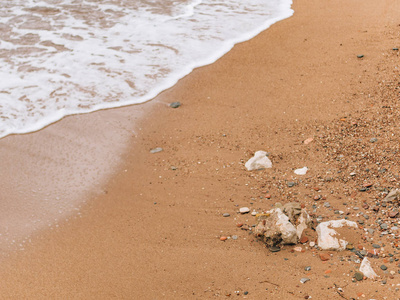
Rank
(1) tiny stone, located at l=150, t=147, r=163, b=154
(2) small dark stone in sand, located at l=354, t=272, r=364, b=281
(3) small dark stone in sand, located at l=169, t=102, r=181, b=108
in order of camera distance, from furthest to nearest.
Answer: (3) small dark stone in sand, located at l=169, t=102, r=181, b=108 < (1) tiny stone, located at l=150, t=147, r=163, b=154 < (2) small dark stone in sand, located at l=354, t=272, r=364, b=281

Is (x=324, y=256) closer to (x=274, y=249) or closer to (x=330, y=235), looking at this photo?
(x=330, y=235)

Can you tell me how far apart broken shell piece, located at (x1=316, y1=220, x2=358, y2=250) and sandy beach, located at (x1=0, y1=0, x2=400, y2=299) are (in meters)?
0.06

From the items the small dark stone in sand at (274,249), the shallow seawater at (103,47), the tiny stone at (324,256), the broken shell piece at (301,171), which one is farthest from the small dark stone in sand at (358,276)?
the shallow seawater at (103,47)

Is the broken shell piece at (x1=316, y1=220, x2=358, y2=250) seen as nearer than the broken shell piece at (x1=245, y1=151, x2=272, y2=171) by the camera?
Yes

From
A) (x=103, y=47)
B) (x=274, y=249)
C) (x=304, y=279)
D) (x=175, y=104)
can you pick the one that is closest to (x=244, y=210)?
(x=274, y=249)

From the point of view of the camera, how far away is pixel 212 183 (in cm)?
396

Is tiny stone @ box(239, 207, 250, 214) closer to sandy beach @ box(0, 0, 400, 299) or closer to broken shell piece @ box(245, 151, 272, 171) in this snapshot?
sandy beach @ box(0, 0, 400, 299)

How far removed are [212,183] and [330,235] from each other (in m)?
1.27

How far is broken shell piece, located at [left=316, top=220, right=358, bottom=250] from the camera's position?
9.94 feet

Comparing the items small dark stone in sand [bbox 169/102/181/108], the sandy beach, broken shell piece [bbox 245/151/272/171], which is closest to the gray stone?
small dark stone in sand [bbox 169/102/181/108]

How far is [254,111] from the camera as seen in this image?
198 inches

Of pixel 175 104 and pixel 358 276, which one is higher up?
pixel 175 104

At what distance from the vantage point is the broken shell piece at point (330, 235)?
3.03 m

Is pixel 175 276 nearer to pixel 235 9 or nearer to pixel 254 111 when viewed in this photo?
pixel 254 111
